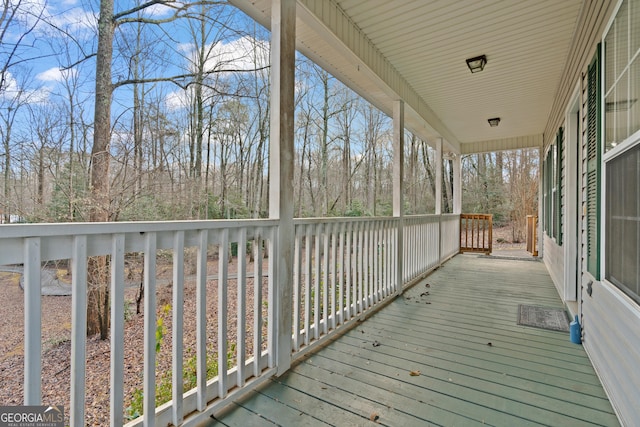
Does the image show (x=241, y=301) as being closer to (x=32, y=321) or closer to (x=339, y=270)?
(x=32, y=321)

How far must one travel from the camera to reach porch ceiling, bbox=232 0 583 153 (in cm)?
270

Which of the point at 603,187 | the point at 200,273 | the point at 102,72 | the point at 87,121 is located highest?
the point at 102,72

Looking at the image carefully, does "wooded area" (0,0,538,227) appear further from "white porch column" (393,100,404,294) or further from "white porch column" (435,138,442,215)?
"white porch column" (435,138,442,215)

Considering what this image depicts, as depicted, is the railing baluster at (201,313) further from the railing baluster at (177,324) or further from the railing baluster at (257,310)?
the railing baluster at (257,310)

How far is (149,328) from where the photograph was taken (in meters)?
1.40

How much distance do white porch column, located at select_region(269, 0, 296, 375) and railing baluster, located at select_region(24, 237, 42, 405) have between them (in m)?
1.20

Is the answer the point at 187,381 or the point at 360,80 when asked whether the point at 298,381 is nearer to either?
the point at 187,381

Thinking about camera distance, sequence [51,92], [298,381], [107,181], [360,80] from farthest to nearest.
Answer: [360,80], [107,181], [51,92], [298,381]

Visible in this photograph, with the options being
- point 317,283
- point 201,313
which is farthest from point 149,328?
point 317,283

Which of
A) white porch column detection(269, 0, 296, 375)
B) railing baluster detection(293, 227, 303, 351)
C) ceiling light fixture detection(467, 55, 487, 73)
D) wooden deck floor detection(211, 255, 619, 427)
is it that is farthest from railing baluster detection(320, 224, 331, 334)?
ceiling light fixture detection(467, 55, 487, 73)

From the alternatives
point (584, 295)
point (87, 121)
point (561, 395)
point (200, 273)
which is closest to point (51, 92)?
point (87, 121)

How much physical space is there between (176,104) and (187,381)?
3.13m

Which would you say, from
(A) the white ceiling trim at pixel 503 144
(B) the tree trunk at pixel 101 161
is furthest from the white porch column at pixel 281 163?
(A) the white ceiling trim at pixel 503 144

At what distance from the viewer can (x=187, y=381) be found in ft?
10.7
